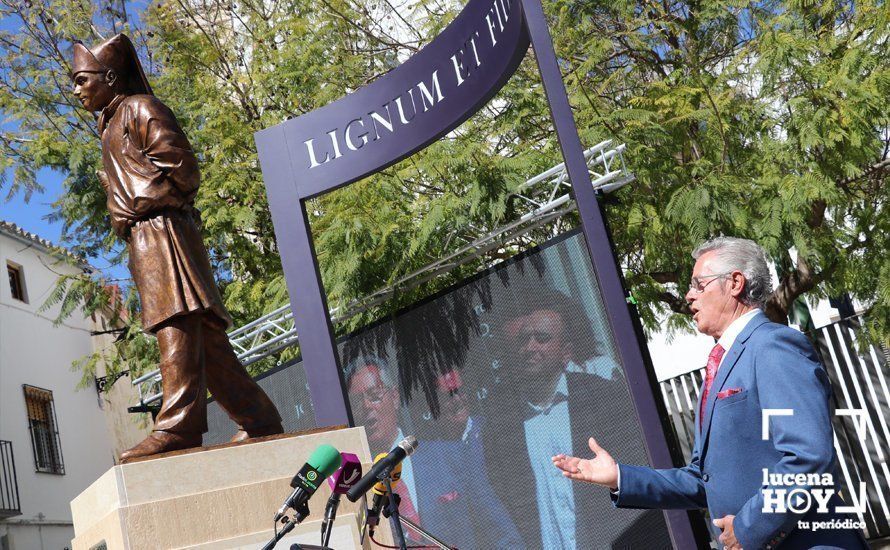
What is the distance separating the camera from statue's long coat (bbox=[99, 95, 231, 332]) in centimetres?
536

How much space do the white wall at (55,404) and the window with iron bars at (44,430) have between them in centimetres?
15

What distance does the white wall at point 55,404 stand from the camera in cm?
1909

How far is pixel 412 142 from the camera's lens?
23.9 ft

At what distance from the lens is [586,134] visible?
343 inches

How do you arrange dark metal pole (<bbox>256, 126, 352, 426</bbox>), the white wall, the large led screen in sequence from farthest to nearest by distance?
the white wall → dark metal pole (<bbox>256, 126, 352, 426</bbox>) → the large led screen

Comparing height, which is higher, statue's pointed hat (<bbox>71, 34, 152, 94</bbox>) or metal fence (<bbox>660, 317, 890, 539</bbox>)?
statue's pointed hat (<bbox>71, 34, 152, 94</bbox>)

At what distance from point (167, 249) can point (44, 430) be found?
1716 cm

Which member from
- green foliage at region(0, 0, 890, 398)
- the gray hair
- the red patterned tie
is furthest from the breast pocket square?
green foliage at region(0, 0, 890, 398)

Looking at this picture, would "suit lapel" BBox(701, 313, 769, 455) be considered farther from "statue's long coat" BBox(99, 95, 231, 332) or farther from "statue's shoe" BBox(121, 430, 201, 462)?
"statue's long coat" BBox(99, 95, 231, 332)

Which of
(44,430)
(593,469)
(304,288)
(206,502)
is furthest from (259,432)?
(44,430)

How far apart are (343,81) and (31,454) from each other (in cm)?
1213

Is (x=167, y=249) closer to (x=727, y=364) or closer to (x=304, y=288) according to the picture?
(x=304, y=288)

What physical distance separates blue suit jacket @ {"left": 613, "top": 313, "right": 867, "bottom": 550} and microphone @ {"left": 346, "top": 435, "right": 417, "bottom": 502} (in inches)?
42.6

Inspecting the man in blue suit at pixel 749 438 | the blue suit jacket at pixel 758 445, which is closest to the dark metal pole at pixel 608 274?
the man in blue suit at pixel 749 438
